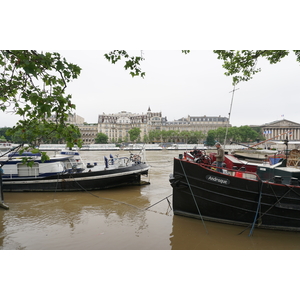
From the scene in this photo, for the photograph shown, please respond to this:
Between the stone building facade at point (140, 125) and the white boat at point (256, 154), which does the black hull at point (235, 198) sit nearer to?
the white boat at point (256, 154)

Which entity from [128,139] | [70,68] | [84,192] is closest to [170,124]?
[128,139]

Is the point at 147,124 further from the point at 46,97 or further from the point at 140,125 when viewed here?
the point at 46,97

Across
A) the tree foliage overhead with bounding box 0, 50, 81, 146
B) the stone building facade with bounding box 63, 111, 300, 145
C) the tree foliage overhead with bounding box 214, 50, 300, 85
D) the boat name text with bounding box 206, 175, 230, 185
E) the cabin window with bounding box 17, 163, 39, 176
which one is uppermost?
the stone building facade with bounding box 63, 111, 300, 145

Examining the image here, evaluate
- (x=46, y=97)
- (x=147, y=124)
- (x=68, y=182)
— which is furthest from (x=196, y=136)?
(x=46, y=97)

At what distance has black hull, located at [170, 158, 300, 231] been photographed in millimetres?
7328

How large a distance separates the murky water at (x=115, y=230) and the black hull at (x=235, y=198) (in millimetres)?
308

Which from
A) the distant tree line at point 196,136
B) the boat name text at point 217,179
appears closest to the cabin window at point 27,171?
the boat name text at point 217,179

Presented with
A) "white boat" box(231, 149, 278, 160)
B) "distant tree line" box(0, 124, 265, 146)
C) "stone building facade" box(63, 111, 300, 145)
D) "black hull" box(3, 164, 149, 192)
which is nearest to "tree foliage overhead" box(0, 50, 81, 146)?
"black hull" box(3, 164, 149, 192)

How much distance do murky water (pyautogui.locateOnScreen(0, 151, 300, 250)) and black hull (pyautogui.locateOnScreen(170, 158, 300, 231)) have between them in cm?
31

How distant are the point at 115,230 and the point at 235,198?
3916 millimetres

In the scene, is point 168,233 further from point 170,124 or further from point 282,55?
point 170,124

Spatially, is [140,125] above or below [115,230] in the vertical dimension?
above

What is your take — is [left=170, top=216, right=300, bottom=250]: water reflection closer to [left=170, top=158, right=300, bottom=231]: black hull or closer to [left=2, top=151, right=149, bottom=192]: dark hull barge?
[left=170, top=158, right=300, bottom=231]: black hull

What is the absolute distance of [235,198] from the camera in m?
7.68
